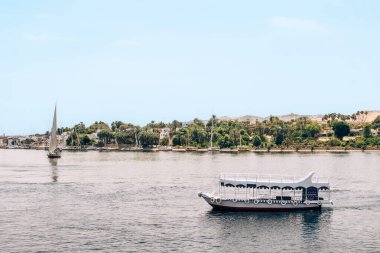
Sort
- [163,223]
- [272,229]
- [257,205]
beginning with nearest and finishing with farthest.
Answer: [272,229]
[163,223]
[257,205]

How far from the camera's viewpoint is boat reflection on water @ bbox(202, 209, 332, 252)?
71.1m

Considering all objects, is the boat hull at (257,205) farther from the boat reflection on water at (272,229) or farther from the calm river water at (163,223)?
the calm river water at (163,223)

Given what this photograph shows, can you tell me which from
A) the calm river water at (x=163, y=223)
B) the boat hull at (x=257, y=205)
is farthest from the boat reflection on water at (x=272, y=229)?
the boat hull at (x=257, y=205)

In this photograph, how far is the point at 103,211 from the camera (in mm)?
95062

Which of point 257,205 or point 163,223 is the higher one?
point 257,205

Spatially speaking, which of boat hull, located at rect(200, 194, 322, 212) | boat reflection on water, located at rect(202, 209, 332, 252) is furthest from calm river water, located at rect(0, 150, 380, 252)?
boat hull, located at rect(200, 194, 322, 212)

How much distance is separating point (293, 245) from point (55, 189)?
72.2 m

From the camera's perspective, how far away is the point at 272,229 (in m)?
79.9

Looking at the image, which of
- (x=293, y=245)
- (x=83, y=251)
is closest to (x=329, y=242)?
(x=293, y=245)

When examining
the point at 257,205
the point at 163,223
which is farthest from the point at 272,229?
the point at 163,223

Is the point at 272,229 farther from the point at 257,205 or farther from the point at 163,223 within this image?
the point at 163,223

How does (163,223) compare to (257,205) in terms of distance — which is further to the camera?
(257,205)

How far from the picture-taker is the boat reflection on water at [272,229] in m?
71.1

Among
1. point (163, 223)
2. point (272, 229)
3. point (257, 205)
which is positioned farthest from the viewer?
point (257, 205)
